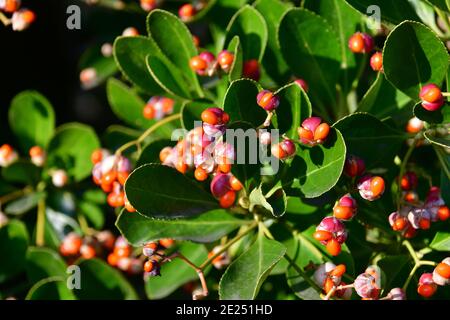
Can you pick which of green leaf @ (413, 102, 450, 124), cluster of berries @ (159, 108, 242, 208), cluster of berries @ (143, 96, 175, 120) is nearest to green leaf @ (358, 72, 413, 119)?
green leaf @ (413, 102, 450, 124)

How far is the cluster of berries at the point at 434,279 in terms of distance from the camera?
1451 millimetres

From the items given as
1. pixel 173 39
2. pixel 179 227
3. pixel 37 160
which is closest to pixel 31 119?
pixel 37 160

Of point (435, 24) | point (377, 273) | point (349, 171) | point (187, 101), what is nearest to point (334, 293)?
point (377, 273)

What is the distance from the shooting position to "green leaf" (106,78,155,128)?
2086 millimetres

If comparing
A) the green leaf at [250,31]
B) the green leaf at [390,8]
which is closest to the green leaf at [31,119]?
the green leaf at [250,31]

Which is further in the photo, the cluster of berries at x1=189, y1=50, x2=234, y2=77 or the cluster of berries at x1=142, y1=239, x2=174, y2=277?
the cluster of berries at x1=189, y1=50, x2=234, y2=77

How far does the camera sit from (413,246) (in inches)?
65.9

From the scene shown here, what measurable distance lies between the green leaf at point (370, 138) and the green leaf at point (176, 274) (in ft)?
1.60

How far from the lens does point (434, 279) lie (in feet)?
4.84

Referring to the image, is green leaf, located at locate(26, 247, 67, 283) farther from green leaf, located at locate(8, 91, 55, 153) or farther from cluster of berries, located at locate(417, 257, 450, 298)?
cluster of berries, located at locate(417, 257, 450, 298)

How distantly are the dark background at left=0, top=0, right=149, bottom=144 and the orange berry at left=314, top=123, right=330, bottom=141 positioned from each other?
1172mm

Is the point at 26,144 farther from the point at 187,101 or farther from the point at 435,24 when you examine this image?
the point at 435,24

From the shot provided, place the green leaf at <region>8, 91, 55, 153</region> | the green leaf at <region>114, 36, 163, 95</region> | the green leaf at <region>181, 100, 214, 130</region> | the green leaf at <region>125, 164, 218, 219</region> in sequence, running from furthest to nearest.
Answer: the green leaf at <region>8, 91, 55, 153</region>, the green leaf at <region>114, 36, 163, 95</region>, the green leaf at <region>181, 100, 214, 130</region>, the green leaf at <region>125, 164, 218, 219</region>
